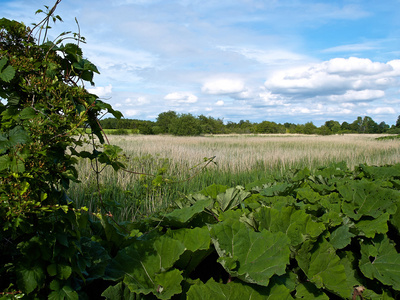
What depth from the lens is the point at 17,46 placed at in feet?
4.35

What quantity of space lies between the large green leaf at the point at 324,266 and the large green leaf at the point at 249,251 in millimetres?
200

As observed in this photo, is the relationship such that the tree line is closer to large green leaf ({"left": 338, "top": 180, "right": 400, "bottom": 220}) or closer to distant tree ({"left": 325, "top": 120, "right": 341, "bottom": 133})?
distant tree ({"left": 325, "top": 120, "right": 341, "bottom": 133})

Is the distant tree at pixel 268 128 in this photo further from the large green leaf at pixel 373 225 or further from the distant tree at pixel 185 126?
the large green leaf at pixel 373 225

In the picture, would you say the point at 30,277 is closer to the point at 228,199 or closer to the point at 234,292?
the point at 234,292

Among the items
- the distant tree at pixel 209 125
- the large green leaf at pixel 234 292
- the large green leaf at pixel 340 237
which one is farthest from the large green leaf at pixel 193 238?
the distant tree at pixel 209 125

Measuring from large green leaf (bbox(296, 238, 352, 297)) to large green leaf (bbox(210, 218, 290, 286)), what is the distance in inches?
7.9

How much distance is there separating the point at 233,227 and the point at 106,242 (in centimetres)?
77

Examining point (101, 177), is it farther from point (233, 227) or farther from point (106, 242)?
point (233, 227)

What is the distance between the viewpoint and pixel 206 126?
55.0m

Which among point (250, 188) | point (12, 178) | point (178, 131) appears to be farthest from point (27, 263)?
point (178, 131)

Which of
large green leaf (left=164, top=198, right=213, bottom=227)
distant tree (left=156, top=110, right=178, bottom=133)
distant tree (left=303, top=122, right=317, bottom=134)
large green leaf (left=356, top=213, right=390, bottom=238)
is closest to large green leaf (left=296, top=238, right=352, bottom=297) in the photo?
large green leaf (left=356, top=213, right=390, bottom=238)

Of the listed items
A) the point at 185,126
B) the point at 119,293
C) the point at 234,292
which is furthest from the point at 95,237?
the point at 185,126

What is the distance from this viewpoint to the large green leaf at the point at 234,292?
1.26 m

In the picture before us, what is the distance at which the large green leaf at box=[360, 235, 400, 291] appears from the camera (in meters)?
1.74
